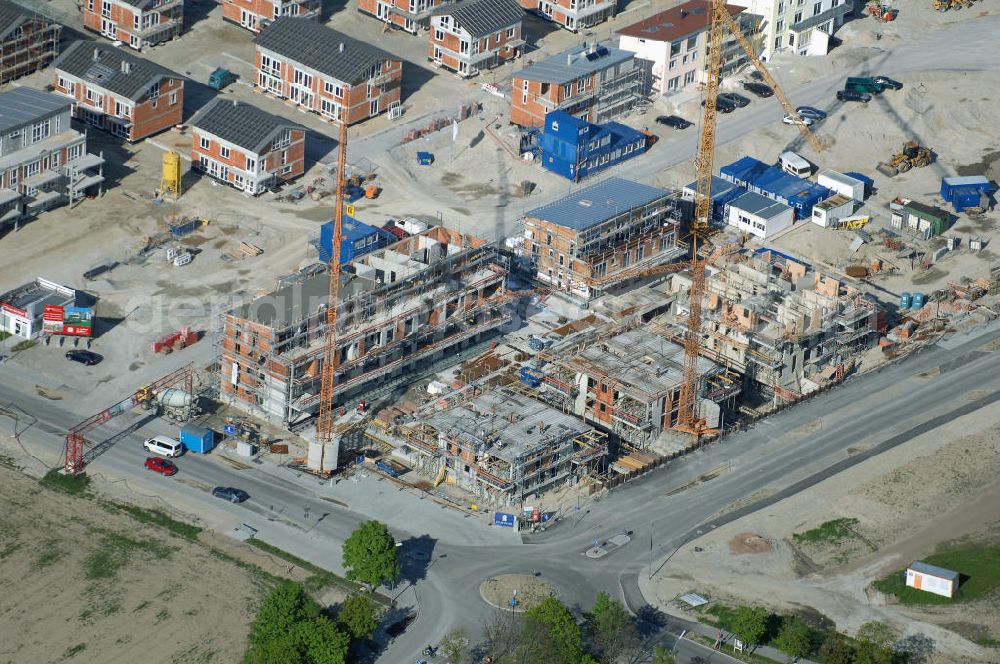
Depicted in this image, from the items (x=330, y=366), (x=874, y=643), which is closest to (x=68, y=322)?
(x=330, y=366)

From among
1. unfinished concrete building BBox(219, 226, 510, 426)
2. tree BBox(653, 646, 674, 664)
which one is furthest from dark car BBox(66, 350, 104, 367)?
tree BBox(653, 646, 674, 664)

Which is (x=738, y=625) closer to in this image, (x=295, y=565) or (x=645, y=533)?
(x=645, y=533)

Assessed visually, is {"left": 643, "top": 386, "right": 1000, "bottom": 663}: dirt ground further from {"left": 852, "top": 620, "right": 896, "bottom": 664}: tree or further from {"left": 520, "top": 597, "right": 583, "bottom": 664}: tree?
{"left": 520, "top": 597, "right": 583, "bottom": 664}: tree

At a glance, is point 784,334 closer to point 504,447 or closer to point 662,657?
point 504,447

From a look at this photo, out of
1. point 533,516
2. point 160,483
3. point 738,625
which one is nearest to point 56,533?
point 160,483

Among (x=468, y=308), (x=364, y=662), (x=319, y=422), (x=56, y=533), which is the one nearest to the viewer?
(x=364, y=662)

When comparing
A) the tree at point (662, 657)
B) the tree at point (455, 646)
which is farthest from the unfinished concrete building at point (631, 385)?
the tree at point (455, 646)

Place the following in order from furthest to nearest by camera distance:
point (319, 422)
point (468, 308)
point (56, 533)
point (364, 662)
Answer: point (468, 308), point (319, 422), point (56, 533), point (364, 662)
